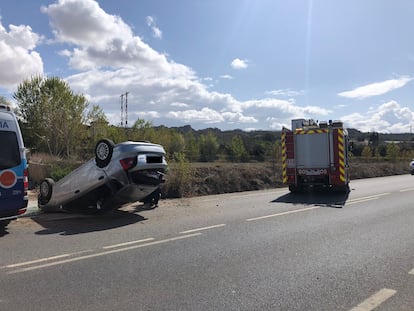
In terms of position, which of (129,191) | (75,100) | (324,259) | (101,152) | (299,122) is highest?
(75,100)

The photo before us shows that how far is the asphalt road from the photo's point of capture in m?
4.30

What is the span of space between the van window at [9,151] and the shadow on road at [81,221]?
4.87 ft

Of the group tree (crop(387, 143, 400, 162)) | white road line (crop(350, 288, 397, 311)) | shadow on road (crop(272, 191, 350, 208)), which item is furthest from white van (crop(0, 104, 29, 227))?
tree (crop(387, 143, 400, 162))

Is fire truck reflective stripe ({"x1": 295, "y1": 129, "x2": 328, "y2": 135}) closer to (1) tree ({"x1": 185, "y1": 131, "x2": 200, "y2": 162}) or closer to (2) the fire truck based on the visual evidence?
(2) the fire truck

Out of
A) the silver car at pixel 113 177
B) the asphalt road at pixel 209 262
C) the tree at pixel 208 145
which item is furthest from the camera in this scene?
the tree at pixel 208 145

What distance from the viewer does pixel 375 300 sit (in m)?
4.29

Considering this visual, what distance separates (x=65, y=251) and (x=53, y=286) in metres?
1.72

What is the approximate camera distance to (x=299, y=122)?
16.5 metres

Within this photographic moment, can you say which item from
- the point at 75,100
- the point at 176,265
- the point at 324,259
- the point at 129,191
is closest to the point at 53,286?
the point at 176,265

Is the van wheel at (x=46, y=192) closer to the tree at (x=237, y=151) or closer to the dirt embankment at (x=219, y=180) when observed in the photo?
the dirt embankment at (x=219, y=180)

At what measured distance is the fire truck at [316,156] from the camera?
14.9 metres

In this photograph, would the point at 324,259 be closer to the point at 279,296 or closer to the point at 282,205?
the point at 279,296

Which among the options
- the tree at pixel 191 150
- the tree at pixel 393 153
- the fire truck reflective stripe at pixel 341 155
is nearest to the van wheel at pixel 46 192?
the fire truck reflective stripe at pixel 341 155

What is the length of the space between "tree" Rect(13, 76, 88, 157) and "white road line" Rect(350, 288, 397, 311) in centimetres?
2492
